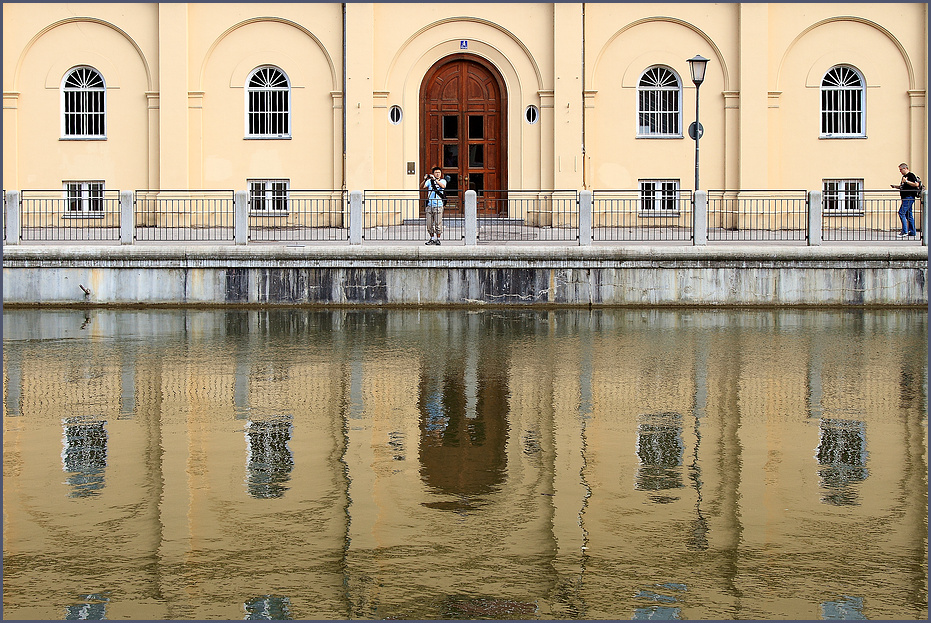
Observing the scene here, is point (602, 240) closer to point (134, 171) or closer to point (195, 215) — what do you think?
point (195, 215)

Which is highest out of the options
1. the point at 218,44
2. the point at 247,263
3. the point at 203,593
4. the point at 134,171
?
the point at 218,44

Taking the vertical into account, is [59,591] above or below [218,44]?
below

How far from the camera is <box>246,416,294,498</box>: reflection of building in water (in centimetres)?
854

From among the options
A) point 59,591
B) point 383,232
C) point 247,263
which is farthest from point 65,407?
point 383,232

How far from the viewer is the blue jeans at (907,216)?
22.4 meters

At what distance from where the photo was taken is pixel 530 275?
20734mm

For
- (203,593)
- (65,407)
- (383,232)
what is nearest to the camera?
(203,593)

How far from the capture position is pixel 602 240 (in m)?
22.0

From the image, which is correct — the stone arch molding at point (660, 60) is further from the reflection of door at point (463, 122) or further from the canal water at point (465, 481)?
the canal water at point (465, 481)

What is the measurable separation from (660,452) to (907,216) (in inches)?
585

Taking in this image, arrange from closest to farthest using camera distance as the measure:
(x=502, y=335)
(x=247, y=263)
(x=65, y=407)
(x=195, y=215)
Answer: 1. (x=65, y=407)
2. (x=502, y=335)
3. (x=247, y=263)
4. (x=195, y=215)

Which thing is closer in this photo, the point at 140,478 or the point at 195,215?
the point at 140,478

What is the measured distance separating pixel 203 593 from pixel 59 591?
0.76 meters

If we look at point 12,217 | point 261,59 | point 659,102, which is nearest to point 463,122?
point 659,102
